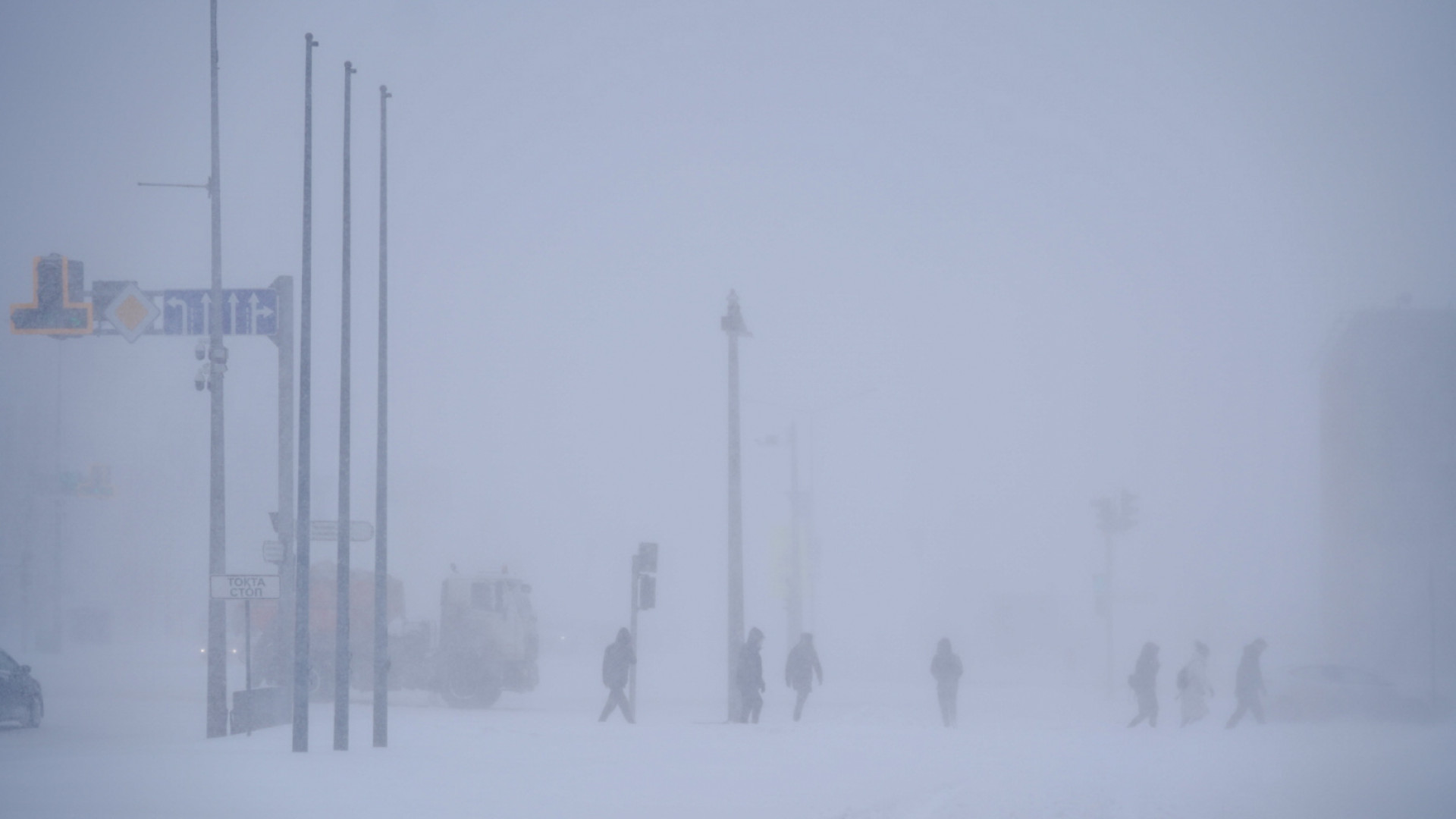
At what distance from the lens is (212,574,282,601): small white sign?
1956 cm

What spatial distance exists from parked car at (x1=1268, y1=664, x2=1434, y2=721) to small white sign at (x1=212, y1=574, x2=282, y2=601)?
21.5 meters

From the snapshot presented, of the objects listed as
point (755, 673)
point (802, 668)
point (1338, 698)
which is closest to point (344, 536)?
point (755, 673)

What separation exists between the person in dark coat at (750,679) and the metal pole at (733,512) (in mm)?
467

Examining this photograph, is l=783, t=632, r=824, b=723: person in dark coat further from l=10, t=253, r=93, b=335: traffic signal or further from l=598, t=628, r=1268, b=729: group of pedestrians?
l=10, t=253, r=93, b=335: traffic signal

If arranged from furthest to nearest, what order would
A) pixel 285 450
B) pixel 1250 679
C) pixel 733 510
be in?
pixel 1250 679
pixel 733 510
pixel 285 450

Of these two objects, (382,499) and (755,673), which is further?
(755,673)

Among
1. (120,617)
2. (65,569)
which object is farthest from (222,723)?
(120,617)

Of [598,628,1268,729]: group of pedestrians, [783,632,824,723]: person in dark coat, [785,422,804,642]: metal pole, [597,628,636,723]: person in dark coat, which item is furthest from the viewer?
[785,422,804,642]: metal pole

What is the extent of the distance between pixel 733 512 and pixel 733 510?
28mm

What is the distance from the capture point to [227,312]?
2261 cm

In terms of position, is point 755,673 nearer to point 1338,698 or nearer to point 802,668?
point 802,668

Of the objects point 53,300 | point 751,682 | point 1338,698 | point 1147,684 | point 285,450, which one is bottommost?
point 1338,698

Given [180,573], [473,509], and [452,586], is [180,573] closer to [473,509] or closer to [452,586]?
[473,509]

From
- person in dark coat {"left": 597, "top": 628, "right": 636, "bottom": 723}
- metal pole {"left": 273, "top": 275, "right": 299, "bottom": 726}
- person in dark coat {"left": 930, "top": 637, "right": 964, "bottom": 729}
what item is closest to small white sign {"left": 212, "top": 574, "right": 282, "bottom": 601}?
metal pole {"left": 273, "top": 275, "right": 299, "bottom": 726}
